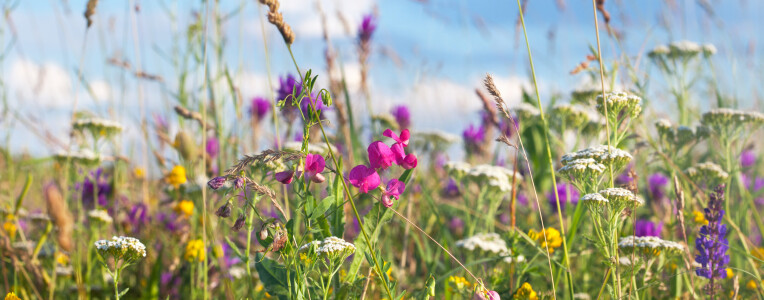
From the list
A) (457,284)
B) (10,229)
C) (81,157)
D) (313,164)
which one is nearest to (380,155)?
(313,164)

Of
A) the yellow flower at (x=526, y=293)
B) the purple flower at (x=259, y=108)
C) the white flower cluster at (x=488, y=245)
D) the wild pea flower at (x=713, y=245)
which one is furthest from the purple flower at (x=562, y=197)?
the purple flower at (x=259, y=108)

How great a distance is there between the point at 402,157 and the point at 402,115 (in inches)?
95.3

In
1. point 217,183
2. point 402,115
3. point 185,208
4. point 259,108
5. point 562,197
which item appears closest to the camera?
point 217,183

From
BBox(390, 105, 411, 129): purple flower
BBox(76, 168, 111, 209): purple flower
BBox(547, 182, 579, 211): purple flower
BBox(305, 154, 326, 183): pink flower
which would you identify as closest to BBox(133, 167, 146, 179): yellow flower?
Result: BBox(76, 168, 111, 209): purple flower

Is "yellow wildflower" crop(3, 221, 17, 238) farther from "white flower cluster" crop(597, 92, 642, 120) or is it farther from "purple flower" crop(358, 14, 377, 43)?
"white flower cluster" crop(597, 92, 642, 120)

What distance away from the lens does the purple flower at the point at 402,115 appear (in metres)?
3.57

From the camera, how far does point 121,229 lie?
99.2 inches

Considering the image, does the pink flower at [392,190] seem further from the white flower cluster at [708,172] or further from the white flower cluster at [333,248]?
the white flower cluster at [708,172]

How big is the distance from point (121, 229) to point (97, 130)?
456mm

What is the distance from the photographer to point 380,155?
1.19 metres

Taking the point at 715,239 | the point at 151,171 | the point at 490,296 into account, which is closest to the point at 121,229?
the point at 151,171

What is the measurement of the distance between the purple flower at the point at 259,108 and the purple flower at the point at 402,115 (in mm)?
828

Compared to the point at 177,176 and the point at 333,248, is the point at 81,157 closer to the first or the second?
the point at 177,176

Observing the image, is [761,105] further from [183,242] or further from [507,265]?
[183,242]
